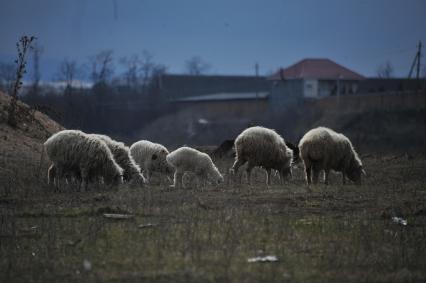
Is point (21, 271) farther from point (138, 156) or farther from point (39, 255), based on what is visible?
point (138, 156)

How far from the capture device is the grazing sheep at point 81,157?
16797mm

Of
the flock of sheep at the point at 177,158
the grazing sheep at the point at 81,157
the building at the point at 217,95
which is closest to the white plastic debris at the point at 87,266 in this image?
the grazing sheep at the point at 81,157

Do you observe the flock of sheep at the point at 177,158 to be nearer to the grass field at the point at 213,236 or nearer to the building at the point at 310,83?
the grass field at the point at 213,236

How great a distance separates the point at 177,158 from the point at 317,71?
58473 mm

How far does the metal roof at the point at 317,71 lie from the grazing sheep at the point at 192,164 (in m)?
55.4

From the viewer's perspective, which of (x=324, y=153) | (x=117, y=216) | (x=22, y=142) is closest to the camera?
(x=117, y=216)

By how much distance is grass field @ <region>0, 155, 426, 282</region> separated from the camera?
8.69 m

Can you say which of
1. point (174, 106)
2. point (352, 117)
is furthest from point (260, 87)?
point (352, 117)

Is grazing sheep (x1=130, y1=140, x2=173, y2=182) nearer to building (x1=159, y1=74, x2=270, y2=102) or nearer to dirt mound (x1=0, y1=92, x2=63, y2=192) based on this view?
dirt mound (x1=0, y1=92, x2=63, y2=192)

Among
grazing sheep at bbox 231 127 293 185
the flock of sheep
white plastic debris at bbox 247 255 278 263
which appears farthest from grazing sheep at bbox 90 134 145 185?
white plastic debris at bbox 247 255 278 263

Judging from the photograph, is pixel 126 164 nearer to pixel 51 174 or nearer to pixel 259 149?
pixel 51 174

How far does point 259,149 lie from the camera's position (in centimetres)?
1905

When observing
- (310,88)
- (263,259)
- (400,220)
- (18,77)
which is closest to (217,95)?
(310,88)

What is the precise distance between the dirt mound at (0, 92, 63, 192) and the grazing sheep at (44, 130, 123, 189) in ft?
3.83
